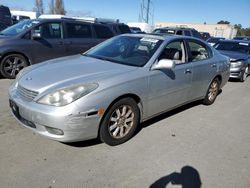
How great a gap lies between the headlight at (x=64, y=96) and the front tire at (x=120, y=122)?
19.6 inches

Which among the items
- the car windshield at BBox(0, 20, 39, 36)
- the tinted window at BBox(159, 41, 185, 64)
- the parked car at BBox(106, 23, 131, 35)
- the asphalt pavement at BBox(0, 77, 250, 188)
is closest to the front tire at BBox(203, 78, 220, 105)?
the asphalt pavement at BBox(0, 77, 250, 188)

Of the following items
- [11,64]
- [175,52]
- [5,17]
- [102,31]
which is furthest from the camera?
[5,17]

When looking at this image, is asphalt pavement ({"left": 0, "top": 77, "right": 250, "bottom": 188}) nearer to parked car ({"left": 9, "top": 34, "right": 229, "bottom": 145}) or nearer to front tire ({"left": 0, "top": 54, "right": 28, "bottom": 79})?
parked car ({"left": 9, "top": 34, "right": 229, "bottom": 145})

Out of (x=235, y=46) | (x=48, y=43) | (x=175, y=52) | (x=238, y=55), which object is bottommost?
(x=238, y=55)

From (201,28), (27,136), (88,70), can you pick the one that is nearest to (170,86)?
(88,70)

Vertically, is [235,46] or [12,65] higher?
[235,46]

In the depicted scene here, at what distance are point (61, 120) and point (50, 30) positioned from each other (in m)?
5.63

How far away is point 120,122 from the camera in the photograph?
3.94 metres

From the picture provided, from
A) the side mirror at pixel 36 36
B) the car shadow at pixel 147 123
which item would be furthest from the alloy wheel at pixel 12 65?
the car shadow at pixel 147 123

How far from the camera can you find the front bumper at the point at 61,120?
3.28 metres

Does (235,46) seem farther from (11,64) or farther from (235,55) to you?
(11,64)

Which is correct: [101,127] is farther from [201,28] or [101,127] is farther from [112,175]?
[201,28]

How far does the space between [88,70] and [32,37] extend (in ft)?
15.0

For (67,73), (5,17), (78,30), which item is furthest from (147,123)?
(5,17)
